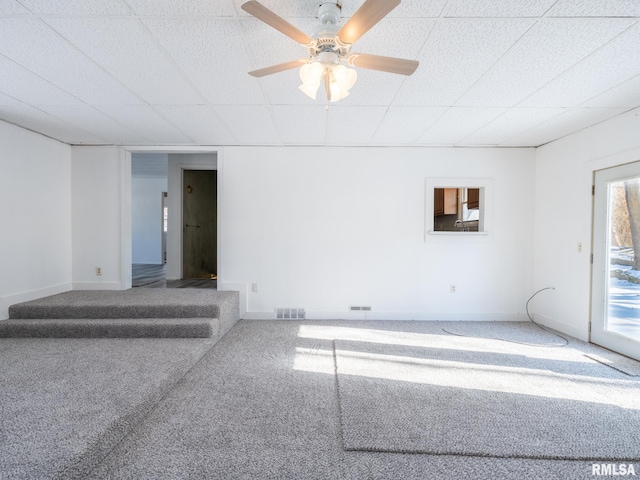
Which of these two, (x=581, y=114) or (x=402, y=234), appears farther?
(x=402, y=234)

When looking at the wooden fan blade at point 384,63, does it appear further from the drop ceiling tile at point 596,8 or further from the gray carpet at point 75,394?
the gray carpet at point 75,394

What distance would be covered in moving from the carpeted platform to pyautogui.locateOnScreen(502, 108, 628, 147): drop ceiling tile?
13.8 ft

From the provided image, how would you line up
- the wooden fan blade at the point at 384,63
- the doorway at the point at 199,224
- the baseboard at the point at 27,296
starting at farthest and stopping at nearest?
the doorway at the point at 199,224 < the baseboard at the point at 27,296 < the wooden fan blade at the point at 384,63

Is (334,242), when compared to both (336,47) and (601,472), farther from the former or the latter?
(601,472)

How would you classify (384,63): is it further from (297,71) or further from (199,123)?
(199,123)

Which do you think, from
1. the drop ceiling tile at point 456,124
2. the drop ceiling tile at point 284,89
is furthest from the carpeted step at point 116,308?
the drop ceiling tile at point 456,124

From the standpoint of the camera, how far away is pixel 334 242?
4.21m

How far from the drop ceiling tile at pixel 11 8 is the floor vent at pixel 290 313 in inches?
140

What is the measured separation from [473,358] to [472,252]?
5.71 feet

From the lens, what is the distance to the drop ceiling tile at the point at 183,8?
1641 mm

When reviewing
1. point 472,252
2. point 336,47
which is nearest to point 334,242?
point 472,252

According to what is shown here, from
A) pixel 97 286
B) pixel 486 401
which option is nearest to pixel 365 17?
pixel 486 401

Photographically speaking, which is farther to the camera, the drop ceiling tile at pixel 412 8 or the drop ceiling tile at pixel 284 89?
the drop ceiling tile at pixel 284 89

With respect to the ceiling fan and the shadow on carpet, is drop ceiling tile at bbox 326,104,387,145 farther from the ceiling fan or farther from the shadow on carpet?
the shadow on carpet
